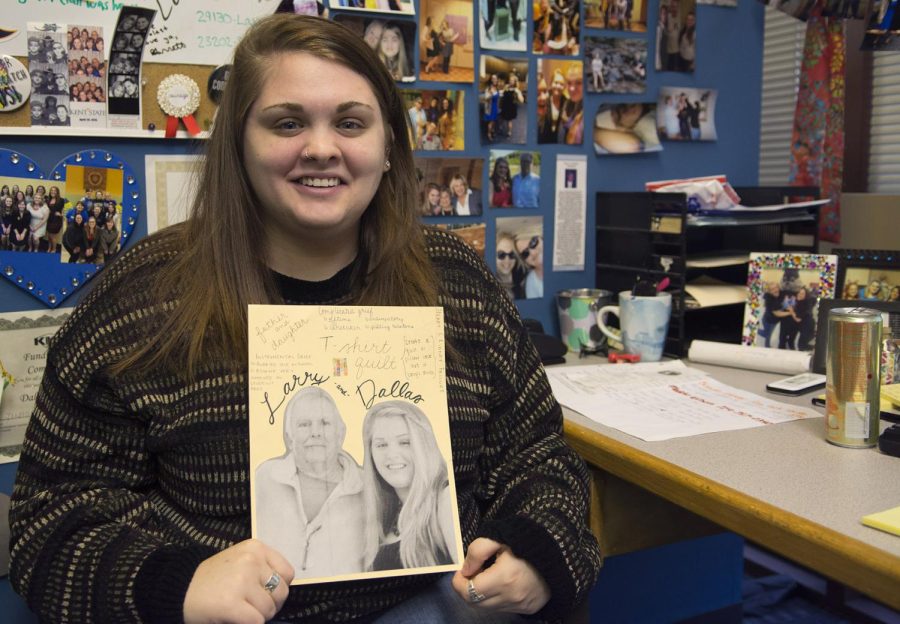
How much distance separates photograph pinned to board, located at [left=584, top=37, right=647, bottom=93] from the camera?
5.25 feet

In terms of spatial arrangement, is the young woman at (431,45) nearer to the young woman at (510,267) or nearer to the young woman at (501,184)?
the young woman at (501,184)

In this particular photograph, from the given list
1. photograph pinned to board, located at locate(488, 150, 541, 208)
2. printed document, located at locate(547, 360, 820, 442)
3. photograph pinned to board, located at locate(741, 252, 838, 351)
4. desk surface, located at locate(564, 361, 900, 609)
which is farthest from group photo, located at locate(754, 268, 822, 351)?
photograph pinned to board, located at locate(488, 150, 541, 208)

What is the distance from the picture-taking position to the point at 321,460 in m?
0.85

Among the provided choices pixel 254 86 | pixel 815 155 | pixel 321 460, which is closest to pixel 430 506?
pixel 321 460

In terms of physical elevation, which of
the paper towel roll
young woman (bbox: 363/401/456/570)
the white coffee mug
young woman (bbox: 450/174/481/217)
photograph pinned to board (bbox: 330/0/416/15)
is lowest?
young woman (bbox: 363/401/456/570)

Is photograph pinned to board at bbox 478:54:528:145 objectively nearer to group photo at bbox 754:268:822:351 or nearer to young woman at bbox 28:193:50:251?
group photo at bbox 754:268:822:351

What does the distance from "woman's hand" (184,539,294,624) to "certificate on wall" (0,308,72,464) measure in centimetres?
57

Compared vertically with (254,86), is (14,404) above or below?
below

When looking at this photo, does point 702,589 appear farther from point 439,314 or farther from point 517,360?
point 439,314

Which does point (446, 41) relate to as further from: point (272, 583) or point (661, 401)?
point (272, 583)

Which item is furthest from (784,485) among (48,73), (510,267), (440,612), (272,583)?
(48,73)

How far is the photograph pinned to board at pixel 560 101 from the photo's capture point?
1.56 metres

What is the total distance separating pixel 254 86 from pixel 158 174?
16.0 inches

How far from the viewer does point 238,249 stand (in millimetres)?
948
